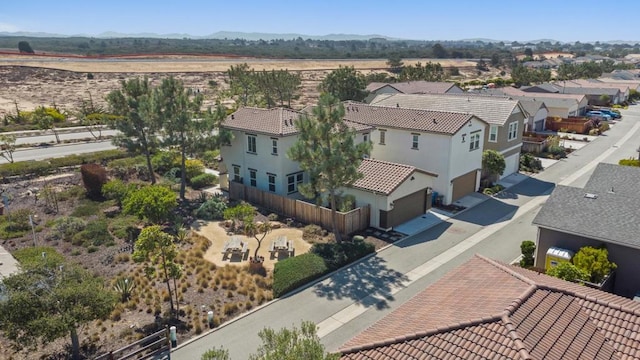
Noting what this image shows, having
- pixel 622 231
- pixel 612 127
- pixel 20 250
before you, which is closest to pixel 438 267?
pixel 622 231

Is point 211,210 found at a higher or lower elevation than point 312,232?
higher

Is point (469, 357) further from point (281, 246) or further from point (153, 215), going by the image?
point (153, 215)

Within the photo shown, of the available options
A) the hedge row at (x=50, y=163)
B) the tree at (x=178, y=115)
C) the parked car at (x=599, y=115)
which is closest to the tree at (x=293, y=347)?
the tree at (x=178, y=115)

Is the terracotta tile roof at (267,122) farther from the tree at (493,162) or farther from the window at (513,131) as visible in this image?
the window at (513,131)

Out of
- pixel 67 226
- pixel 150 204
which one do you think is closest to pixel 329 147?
pixel 150 204

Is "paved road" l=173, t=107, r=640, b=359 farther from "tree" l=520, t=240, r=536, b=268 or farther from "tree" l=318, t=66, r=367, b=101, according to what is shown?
"tree" l=318, t=66, r=367, b=101

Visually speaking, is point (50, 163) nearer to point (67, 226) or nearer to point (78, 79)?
point (67, 226)
